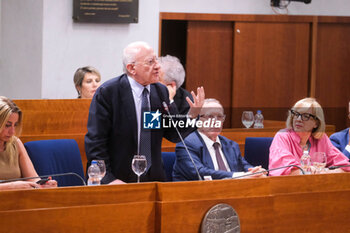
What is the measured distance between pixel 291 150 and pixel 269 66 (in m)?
3.77

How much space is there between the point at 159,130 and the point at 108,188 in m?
0.92

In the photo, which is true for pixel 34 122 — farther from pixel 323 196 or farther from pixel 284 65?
pixel 284 65

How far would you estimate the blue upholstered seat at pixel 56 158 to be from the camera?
293 cm

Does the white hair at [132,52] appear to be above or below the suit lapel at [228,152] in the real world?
above

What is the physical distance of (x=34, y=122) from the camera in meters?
3.81

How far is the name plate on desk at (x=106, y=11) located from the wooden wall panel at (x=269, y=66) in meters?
1.67

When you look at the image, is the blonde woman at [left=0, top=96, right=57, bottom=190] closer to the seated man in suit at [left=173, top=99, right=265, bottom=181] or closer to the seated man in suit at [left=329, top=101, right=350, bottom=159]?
the seated man in suit at [left=173, top=99, right=265, bottom=181]

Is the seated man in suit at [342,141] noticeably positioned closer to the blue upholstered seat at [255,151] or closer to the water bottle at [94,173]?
the blue upholstered seat at [255,151]

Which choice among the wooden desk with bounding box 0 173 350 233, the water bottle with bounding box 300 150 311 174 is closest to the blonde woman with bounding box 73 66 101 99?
the water bottle with bounding box 300 150 311 174

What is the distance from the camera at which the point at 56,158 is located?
3037mm

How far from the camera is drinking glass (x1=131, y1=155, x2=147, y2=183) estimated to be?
2555 millimetres

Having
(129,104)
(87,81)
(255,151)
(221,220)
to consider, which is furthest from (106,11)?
(221,220)

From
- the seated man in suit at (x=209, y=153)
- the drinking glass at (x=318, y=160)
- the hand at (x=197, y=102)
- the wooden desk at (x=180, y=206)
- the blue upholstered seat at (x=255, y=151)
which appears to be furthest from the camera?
the blue upholstered seat at (x=255, y=151)

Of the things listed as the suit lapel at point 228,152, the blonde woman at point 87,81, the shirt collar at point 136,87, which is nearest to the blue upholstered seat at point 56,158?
the shirt collar at point 136,87
